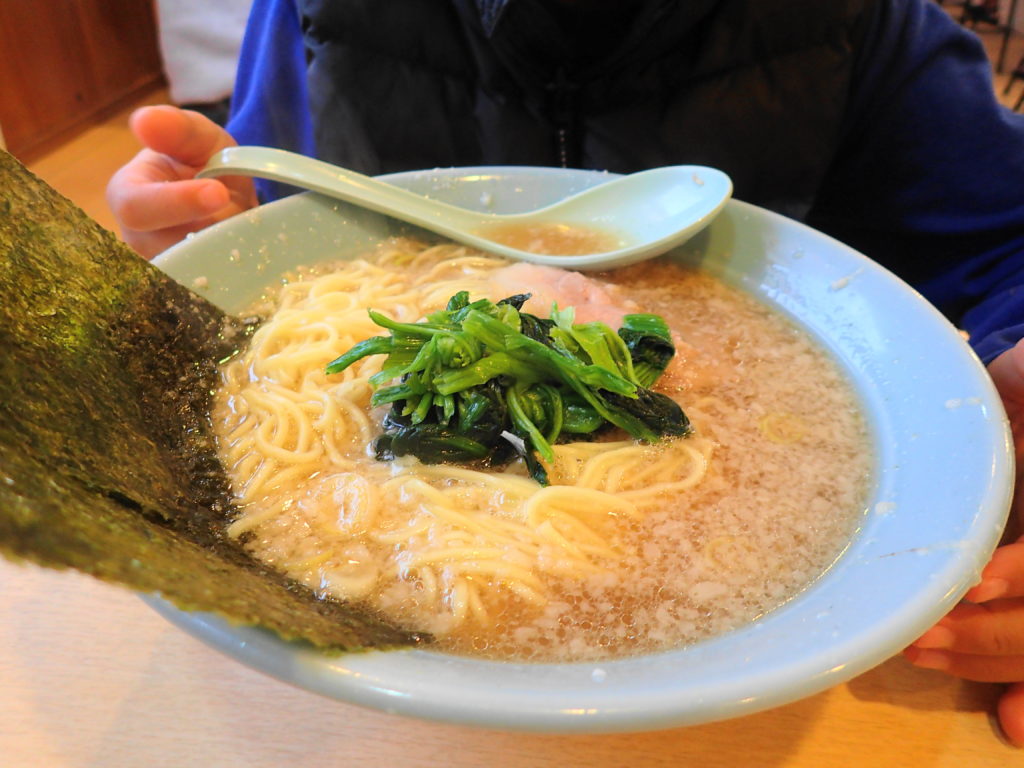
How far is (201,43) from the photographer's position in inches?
152

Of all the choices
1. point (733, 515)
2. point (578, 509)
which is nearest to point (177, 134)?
point (578, 509)

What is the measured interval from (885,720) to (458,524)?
1.86 feet

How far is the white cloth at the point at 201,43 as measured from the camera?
3814 millimetres

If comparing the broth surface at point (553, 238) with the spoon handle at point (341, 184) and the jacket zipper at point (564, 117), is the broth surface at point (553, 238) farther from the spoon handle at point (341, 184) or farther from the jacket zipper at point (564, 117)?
the jacket zipper at point (564, 117)

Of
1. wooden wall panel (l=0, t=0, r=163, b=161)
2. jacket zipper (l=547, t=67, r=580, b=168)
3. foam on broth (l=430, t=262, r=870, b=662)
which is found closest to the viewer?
foam on broth (l=430, t=262, r=870, b=662)

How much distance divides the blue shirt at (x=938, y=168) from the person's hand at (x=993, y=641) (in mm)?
680

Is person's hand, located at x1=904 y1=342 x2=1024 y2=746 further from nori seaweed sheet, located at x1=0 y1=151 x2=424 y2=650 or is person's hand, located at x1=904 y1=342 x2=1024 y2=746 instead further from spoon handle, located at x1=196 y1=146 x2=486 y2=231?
spoon handle, located at x1=196 y1=146 x2=486 y2=231

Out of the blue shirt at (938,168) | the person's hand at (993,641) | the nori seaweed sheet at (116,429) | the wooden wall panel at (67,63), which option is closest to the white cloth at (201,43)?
the wooden wall panel at (67,63)

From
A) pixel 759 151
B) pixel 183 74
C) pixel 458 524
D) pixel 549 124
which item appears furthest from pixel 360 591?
pixel 183 74

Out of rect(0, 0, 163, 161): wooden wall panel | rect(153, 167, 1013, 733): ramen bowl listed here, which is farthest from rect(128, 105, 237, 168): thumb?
rect(0, 0, 163, 161): wooden wall panel

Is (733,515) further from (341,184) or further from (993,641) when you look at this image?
(341,184)

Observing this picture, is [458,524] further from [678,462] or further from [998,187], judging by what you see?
[998,187]

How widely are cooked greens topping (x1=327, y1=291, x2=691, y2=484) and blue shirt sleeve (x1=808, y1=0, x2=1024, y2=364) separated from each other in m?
0.84

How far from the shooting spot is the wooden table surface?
2.54 ft
